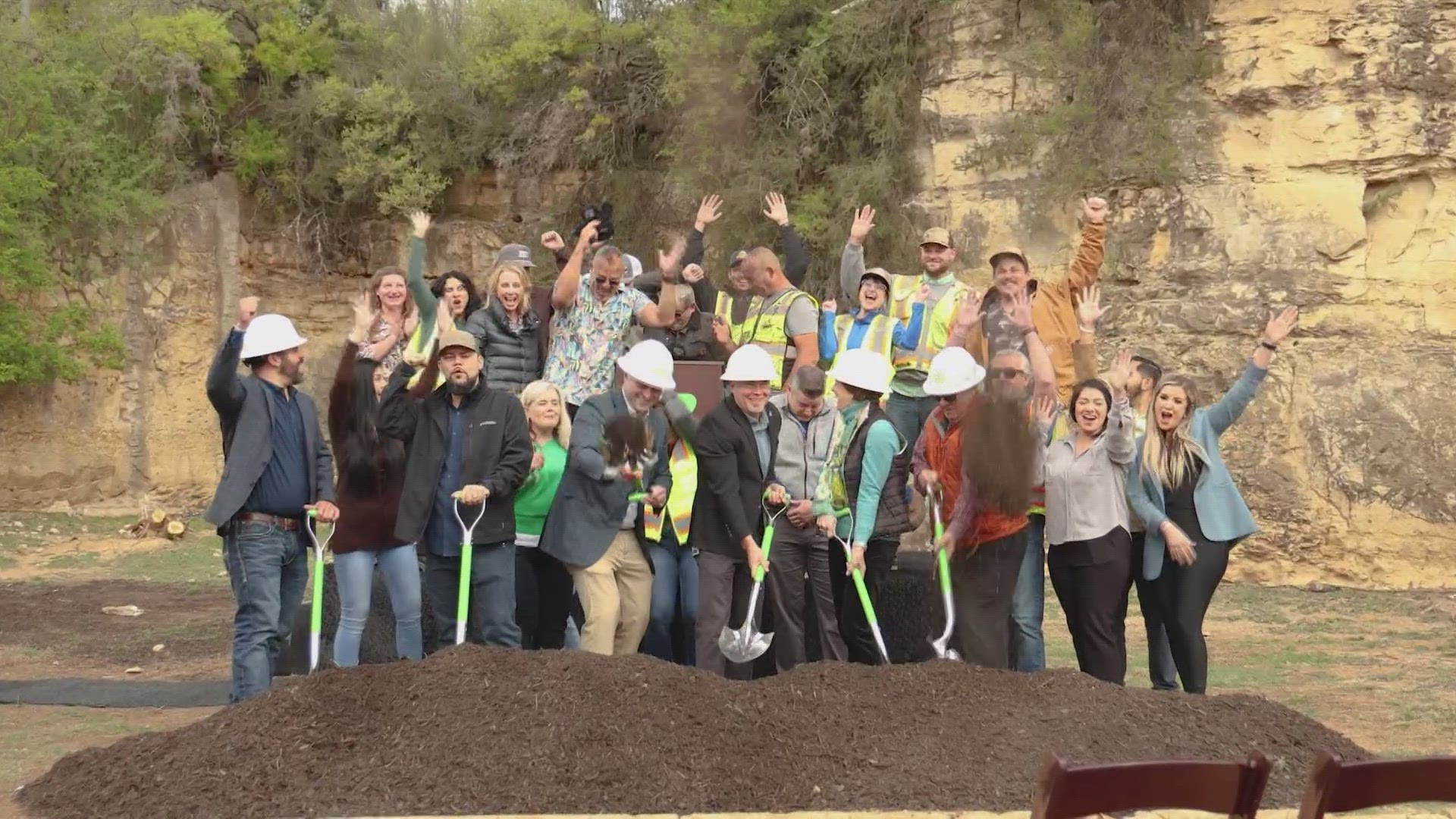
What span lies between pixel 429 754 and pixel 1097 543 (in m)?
3.29

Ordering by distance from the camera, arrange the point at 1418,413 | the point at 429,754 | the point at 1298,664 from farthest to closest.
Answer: the point at 1418,413 < the point at 1298,664 < the point at 429,754

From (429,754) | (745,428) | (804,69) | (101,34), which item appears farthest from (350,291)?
(429,754)

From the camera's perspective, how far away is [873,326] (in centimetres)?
934

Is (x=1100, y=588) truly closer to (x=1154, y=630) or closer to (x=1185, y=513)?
(x=1185, y=513)

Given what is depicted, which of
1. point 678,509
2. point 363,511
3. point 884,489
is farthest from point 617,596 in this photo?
point 884,489

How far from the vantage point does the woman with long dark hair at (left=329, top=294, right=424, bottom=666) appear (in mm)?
7496

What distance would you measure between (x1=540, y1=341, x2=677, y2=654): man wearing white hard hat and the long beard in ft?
4.95

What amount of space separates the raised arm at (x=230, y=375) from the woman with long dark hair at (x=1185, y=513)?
426 cm

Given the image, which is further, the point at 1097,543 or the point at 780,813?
the point at 1097,543

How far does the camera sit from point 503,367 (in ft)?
29.2

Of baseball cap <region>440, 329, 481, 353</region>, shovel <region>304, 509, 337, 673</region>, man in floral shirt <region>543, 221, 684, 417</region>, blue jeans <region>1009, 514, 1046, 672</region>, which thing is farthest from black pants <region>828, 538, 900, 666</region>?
shovel <region>304, 509, 337, 673</region>

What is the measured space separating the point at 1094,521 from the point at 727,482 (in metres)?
1.75

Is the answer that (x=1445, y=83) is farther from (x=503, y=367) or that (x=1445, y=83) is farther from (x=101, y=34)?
(x=101, y=34)

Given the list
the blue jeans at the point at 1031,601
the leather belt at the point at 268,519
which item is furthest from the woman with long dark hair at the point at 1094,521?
the leather belt at the point at 268,519
